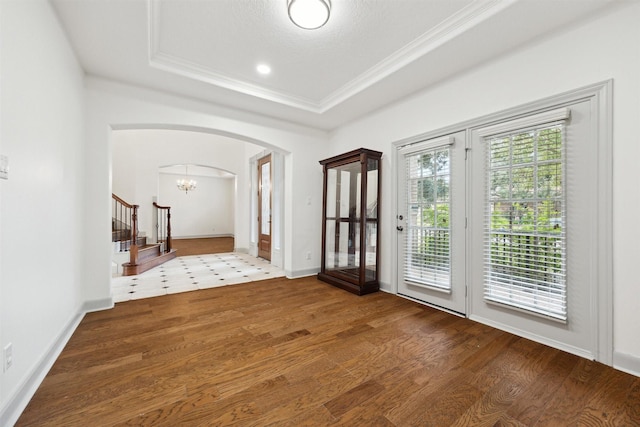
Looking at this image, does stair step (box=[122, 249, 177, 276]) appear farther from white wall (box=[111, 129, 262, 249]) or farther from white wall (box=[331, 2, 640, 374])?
white wall (box=[331, 2, 640, 374])

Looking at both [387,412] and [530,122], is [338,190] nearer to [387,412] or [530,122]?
[530,122]

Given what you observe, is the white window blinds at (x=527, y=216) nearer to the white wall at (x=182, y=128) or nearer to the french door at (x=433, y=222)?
the french door at (x=433, y=222)

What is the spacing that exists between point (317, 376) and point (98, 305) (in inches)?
111

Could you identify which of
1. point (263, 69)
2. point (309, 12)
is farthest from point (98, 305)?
point (309, 12)

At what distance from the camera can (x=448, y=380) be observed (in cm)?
180

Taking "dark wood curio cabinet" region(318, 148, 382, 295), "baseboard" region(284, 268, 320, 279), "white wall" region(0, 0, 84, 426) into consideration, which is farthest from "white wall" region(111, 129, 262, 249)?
"white wall" region(0, 0, 84, 426)

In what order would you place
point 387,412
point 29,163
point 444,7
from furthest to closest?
point 444,7 < point 29,163 < point 387,412

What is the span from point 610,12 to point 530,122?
87 centimetres

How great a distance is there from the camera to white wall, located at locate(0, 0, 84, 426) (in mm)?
1426

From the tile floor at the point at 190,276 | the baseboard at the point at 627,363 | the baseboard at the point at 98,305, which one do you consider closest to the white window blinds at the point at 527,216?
the baseboard at the point at 627,363

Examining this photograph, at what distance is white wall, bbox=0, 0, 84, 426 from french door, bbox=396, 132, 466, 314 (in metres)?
3.51

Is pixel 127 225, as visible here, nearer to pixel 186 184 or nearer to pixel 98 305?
pixel 186 184

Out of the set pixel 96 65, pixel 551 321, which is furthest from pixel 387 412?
pixel 96 65

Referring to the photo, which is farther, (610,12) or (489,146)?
(489,146)
